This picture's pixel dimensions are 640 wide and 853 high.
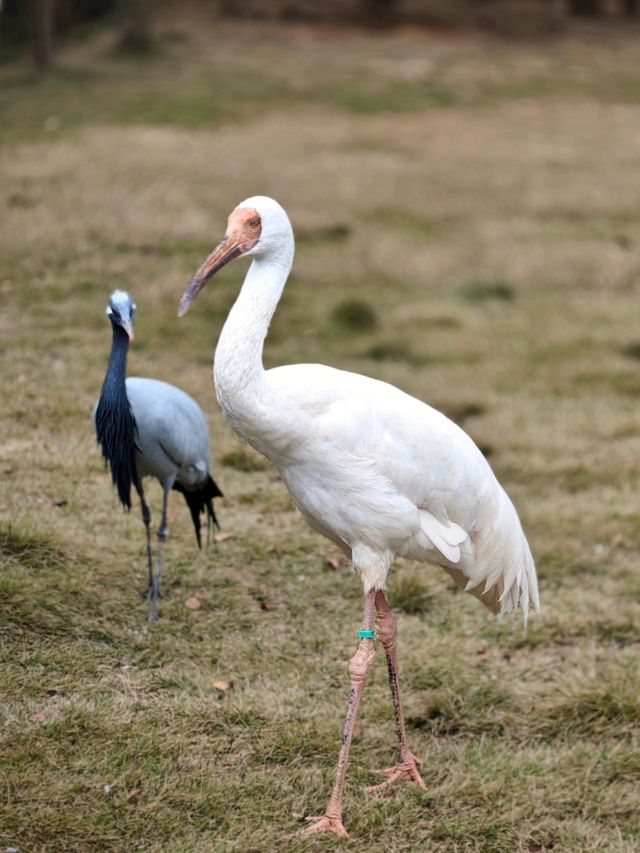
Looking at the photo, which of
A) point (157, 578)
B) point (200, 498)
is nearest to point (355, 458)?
point (157, 578)

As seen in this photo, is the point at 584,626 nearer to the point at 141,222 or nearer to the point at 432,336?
the point at 432,336

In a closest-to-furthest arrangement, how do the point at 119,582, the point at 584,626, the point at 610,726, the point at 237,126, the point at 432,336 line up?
the point at 610,726 → the point at 119,582 → the point at 584,626 → the point at 432,336 → the point at 237,126

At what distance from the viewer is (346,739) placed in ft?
16.7

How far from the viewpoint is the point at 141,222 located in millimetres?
14070

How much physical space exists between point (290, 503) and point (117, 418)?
2.25 m

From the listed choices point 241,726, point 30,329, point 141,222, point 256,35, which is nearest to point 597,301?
point 141,222

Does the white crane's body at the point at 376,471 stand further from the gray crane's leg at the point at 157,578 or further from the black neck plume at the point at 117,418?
the gray crane's leg at the point at 157,578

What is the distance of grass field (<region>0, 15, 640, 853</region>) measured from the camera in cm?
530

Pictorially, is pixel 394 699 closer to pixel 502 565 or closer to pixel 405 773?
pixel 405 773

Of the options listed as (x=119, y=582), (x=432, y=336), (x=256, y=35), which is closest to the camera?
(x=119, y=582)

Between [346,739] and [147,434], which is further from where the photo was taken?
[147,434]

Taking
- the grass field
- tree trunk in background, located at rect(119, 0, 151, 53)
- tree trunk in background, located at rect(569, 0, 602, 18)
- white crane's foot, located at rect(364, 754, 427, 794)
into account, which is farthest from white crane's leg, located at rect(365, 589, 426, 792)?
tree trunk in background, located at rect(569, 0, 602, 18)

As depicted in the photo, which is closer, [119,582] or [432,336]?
[119,582]

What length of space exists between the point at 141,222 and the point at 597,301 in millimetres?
5637
